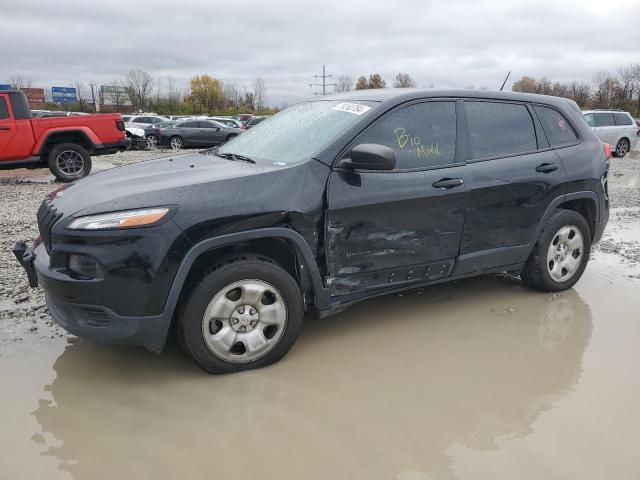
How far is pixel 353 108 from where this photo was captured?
359cm

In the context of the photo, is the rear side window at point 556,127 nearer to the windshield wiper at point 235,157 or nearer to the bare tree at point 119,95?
the windshield wiper at point 235,157

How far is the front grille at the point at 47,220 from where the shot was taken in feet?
9.61

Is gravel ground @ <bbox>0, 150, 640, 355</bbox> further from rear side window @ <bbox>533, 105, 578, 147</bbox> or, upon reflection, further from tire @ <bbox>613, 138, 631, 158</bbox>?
tire @ <bbox>613, 138, 631, 158</bbox>

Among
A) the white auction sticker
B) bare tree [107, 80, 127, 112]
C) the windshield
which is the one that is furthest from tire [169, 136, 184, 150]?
bare tree [107, 80, 127, 112]

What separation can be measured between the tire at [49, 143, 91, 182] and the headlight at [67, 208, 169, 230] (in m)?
8.50

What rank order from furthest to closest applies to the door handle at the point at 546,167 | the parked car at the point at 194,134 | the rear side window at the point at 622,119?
1. the parked car at the point at 194,134
2. the rear side window at the point at 622,119
3. the door handle at the point at 546,167

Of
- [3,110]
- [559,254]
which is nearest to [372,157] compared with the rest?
[559,254]

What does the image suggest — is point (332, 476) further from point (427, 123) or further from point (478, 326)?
point (427, 123)

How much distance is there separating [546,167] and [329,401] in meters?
2.55

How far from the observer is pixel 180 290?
2834 millimetres


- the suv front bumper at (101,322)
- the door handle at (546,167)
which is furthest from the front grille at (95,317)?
the door handle at (546,167)

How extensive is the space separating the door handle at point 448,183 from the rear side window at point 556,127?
1.13 metres

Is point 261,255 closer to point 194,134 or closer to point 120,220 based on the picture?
point 120,220

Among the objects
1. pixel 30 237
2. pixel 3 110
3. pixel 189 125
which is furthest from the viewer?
pixel 189 125
